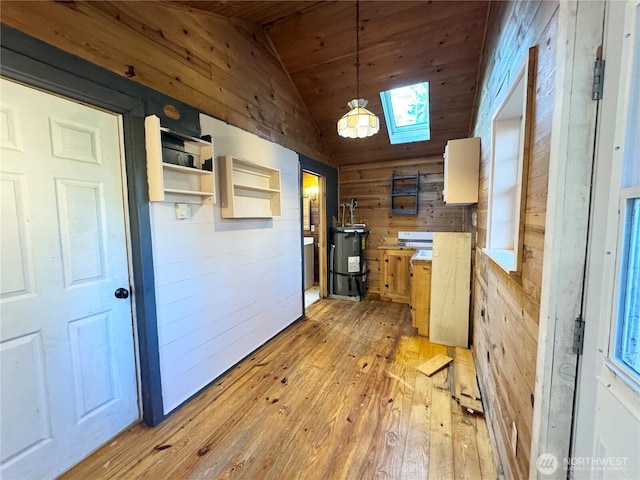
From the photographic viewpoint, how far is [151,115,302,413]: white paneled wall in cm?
183

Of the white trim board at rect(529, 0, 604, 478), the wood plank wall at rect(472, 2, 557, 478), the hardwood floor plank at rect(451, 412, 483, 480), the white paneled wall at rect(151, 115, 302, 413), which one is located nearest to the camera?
the white trim board at rect(529, 0, 604, 478)

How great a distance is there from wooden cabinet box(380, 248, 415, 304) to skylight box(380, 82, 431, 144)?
167 centimetres

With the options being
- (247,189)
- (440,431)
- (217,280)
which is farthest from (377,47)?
(440,431)

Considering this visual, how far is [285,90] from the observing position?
3076mm

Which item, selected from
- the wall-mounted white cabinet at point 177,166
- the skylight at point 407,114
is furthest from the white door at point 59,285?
the skylight at point 407,114

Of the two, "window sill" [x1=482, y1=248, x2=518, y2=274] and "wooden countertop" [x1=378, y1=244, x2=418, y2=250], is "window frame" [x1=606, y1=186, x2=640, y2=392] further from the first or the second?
"wooden countertop" [x1=378, y1=244, x2=418, y2=250]

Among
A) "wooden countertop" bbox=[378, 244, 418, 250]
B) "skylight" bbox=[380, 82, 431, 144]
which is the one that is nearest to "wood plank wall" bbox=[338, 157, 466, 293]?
"wooden countertop" bbox=[378, 244, 418, 250]

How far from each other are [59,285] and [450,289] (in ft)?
9.98

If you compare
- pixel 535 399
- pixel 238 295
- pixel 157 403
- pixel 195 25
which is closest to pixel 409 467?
pixel 535 399

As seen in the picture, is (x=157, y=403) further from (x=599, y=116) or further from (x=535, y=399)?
(x=599, y=116)

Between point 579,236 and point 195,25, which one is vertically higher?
point 195,25

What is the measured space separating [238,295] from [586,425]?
2261 mm

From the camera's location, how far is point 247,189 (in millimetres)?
2514

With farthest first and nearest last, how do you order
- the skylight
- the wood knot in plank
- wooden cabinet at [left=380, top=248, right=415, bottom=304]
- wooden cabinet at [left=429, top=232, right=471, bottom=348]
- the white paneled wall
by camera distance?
wooden cabinet at [left=380, top=248, right=415, bottom=304] → the skylight → wooden cabinet at [left=429, top=232, right=471, bottom=348] → the white paneled wall → the wood knot in plank
